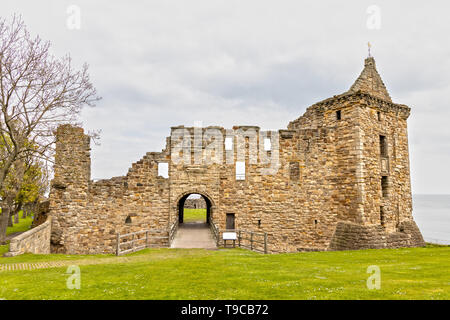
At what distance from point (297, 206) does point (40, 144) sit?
646 inches

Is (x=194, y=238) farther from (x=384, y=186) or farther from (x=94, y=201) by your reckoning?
(x=384, y=186)

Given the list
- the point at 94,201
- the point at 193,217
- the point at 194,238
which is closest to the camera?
the point at 194,238

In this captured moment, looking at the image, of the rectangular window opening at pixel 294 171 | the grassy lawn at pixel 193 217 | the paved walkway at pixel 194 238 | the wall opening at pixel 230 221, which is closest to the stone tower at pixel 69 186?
the paved walkway at pixel 194 238

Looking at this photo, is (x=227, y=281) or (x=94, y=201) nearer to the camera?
(x=227, y=281)

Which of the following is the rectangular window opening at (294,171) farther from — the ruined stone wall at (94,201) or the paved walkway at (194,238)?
the ruined stone wall at (94,201)

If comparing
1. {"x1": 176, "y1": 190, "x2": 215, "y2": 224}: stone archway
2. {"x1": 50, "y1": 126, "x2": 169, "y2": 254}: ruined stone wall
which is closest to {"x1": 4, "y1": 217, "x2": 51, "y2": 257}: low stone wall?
{"x1": 50, "y1": 126, "x2": 169, "y2": 254}: ruined stone wall

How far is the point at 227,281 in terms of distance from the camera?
938 centimetres

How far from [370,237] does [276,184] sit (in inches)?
266

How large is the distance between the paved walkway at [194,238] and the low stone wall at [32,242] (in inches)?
271

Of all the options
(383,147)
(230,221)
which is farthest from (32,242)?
(383,147)

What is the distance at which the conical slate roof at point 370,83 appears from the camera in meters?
22.5
